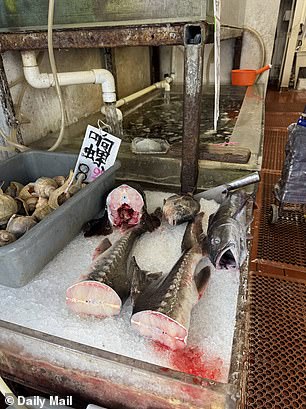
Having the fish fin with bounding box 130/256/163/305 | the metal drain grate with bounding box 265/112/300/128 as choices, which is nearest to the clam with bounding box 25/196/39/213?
the fish fin with bounding box 130/256/163/305

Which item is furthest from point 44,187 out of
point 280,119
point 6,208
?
point 280,119

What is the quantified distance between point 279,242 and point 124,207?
1.05m

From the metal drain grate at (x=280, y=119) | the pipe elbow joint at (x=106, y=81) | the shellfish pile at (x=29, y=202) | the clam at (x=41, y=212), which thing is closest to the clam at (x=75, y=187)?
the shellfish pile at (x=29, y=202)

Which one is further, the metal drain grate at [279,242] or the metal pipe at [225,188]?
the metal drain grate at [279,242]

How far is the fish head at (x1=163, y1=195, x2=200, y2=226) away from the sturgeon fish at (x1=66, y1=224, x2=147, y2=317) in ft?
1.31

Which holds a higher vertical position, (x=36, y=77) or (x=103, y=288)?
(x=36, y=77)

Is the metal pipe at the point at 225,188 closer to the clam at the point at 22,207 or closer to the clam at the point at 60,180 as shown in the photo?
the clam at the point at 60,180

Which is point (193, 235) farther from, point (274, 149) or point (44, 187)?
point (274, 149)

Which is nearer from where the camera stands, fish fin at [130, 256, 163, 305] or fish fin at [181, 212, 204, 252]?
fish fin at [130, 256, 163, 305]

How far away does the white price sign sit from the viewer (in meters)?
1.66

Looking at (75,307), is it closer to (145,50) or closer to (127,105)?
(127,105)

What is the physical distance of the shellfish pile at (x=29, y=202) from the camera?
4.23 feet

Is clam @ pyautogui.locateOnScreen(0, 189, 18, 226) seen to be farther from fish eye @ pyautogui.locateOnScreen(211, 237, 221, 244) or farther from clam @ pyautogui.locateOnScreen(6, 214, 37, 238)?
fish eye @ pyautogui.locateOnScreen(211, 237, 221, 244)

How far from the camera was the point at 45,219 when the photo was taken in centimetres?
123
